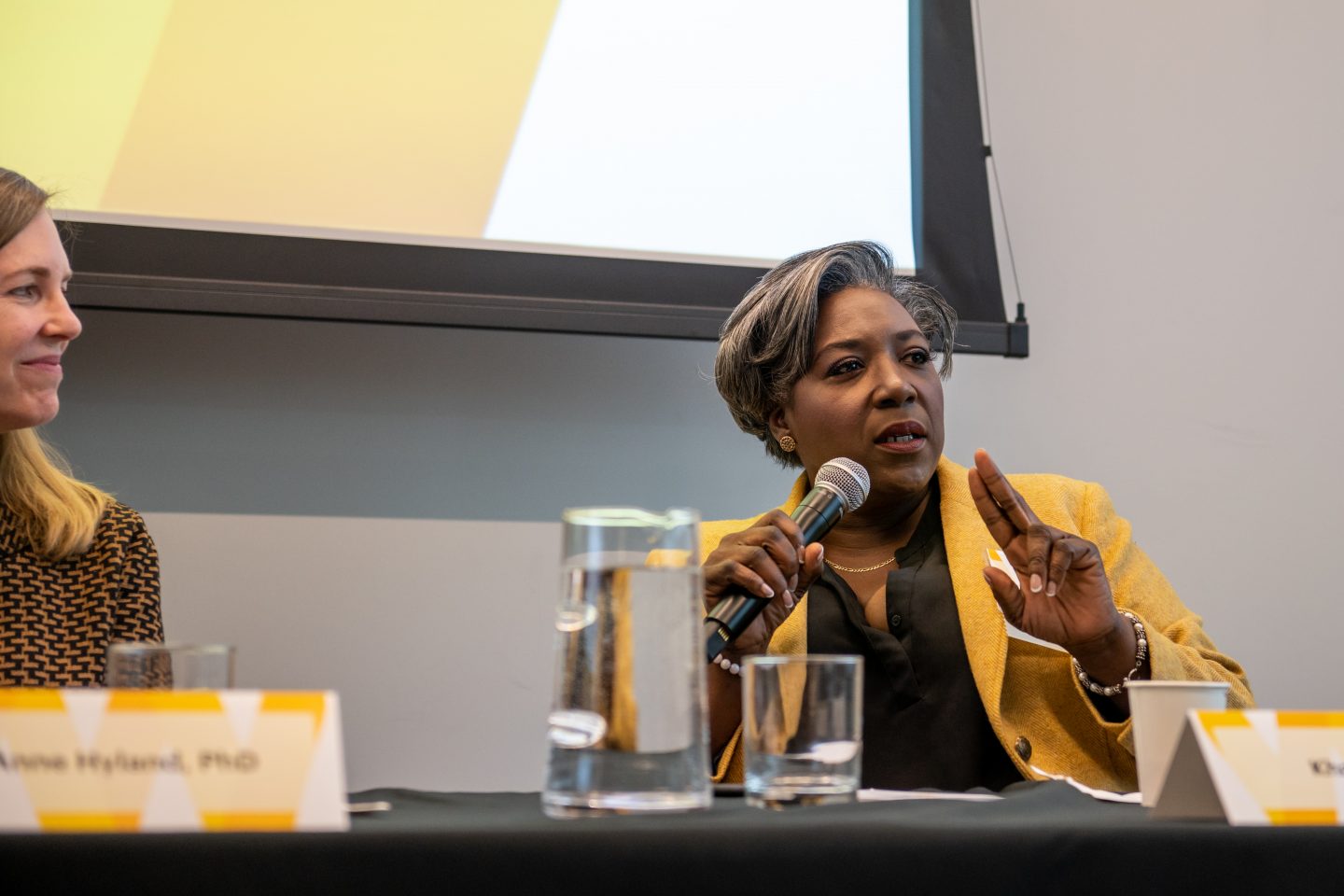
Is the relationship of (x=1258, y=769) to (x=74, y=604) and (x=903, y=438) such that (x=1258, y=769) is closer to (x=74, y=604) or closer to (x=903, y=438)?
(x=903, y=438)

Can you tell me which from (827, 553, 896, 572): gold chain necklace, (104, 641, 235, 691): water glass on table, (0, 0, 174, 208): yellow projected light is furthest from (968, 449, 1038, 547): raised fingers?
(0, 0, 174, 208): yellow projected light

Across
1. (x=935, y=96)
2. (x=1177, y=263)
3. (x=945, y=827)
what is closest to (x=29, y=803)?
(x=945, y=827)

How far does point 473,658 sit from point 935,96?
113 centimetres

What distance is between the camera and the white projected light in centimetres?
199

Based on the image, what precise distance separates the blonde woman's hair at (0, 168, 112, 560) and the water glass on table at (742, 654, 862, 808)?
103 centimetres

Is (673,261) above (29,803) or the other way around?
above

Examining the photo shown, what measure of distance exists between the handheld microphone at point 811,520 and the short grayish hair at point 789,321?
35cm

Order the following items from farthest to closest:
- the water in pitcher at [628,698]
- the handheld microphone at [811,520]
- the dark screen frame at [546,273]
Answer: the dark screen frame at [546,273], the handheld microphone at [811,520], the water in pitcher at [628,698]

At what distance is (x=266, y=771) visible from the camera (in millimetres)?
540

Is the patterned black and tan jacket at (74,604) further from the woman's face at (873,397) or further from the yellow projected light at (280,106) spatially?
the woman's face at (873,397)

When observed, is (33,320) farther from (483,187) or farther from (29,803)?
(29,803)

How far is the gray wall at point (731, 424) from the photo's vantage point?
1.92 m

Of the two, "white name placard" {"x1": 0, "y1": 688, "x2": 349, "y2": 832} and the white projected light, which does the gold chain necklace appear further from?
"white name placard" {"x1": 0, "y1": 688, "x2": 349, "y2": 832}

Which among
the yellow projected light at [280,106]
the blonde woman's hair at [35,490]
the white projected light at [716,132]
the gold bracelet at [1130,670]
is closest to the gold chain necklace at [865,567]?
the gold bracelet at [1130,670]
